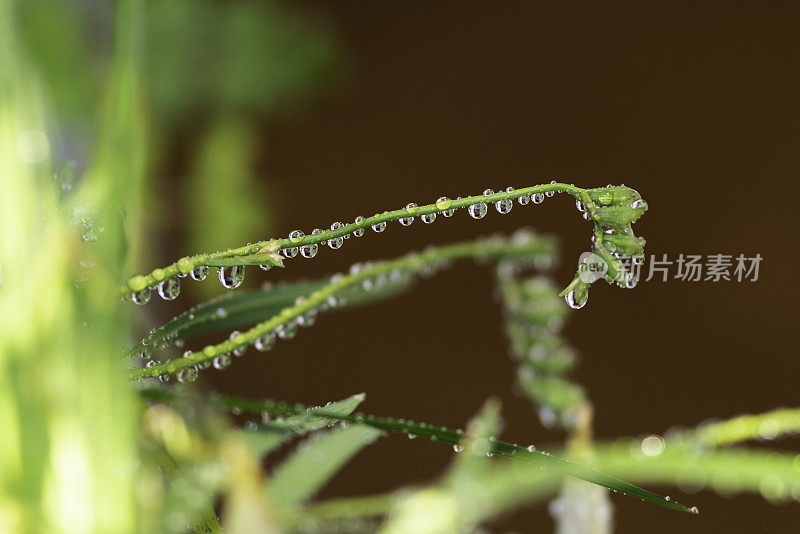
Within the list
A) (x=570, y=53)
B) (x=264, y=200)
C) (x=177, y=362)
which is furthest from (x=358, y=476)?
(x=177, y=362)

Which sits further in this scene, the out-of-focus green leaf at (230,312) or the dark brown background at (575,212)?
the dark brown background at (575,212)

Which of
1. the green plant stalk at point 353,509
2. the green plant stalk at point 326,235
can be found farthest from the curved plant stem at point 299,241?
the green plant stalk at point 353,509

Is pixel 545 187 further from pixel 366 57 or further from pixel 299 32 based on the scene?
pixel 366 57

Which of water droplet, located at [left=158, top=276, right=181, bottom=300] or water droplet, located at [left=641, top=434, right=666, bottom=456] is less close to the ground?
water droplet, located at [left=158, top=276, right=181, bottom=300]

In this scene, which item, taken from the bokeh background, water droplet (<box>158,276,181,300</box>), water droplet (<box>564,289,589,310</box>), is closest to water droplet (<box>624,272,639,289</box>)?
water droplet (<box>564,289,589,310</box>)

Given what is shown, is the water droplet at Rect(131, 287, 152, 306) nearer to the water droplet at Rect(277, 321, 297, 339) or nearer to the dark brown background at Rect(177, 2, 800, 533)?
the water droplet at Rect(277, 321, 297, 339)

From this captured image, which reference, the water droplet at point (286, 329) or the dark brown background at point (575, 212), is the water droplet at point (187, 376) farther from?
the dark brown background at point (575, 212)
